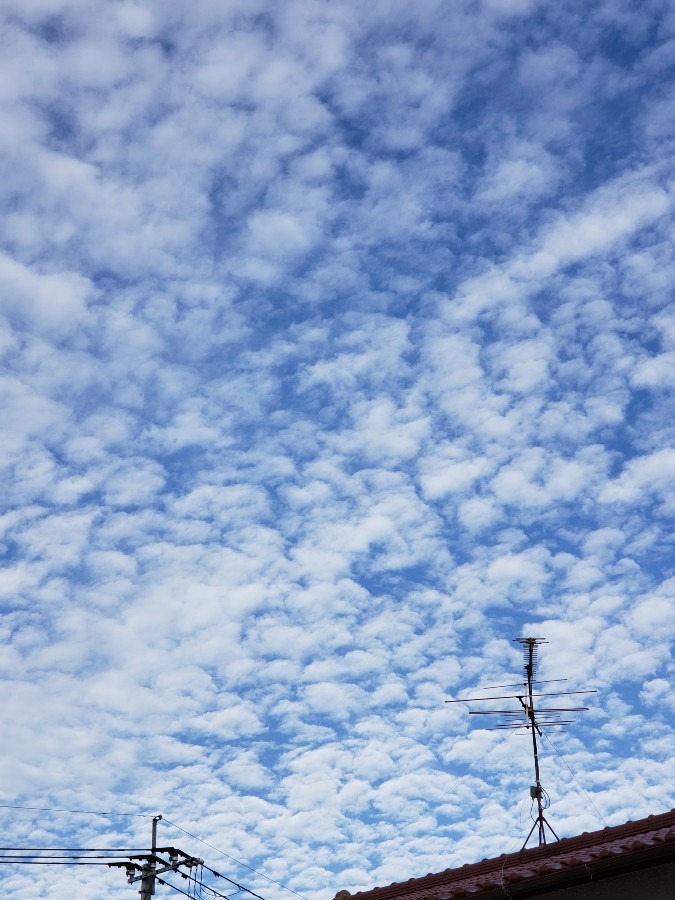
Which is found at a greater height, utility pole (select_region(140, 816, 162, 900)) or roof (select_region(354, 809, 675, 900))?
utility pole (select_region(140, 816, 162, 900))

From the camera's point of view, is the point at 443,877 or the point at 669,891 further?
the point at 443,877

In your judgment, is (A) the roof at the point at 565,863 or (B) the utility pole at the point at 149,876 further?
(B) the utility pole at the point at 149,876

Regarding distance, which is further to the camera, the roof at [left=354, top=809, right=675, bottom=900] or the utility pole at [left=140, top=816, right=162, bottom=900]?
the utility pole at [left=140, top=816, right=162, bottom=900]

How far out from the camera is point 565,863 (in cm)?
1041

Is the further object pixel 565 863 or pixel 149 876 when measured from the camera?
pixel 149 876

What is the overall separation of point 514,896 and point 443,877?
2609mm

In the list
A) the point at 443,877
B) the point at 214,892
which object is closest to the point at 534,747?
the point at 443,877

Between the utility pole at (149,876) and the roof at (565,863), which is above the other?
the utility pole at (149,876)

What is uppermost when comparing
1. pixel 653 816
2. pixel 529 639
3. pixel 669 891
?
pixel 529 639

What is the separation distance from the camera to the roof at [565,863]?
10.2 metres

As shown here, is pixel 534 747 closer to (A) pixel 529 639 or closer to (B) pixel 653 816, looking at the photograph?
(A) pixel 529 639

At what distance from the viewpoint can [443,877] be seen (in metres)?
13.2

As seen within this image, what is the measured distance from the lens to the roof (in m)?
10.2

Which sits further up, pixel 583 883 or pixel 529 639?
pixel 529 639
